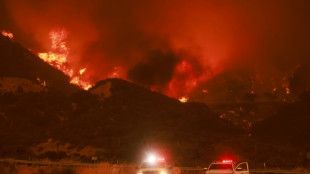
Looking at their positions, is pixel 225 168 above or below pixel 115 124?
below

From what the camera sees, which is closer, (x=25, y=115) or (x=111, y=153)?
(x=111, y=153)

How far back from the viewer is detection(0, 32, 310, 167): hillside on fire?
69.9 meters

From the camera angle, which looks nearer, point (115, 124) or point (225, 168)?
point (225, 168)

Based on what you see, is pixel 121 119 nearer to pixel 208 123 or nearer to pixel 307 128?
pixel 208 123

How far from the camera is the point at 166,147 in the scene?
71.6m

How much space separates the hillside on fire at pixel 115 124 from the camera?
229 feet

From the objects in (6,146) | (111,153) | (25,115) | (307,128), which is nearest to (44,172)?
(111,153)

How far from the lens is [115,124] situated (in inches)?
3644

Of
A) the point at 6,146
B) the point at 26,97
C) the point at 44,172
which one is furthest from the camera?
the point at 26,97

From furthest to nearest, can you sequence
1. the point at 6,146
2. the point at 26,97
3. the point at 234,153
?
the point at 26,97 → the point at 6,146 → the point at 234,153

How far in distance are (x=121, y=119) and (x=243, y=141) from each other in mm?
29168

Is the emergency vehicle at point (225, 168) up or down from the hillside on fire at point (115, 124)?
down

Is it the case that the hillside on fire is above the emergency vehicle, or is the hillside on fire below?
above

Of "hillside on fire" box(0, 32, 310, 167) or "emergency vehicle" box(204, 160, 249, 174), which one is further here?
"hillside on fire" box(0, 32, 310, 167)
